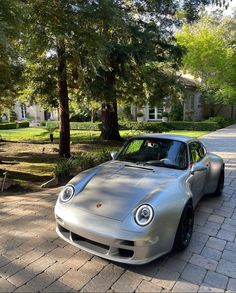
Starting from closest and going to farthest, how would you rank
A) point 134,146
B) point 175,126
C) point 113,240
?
point 113,240
point 134,146
point 175,126

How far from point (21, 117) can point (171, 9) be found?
27.1 meters

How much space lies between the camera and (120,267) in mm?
3047

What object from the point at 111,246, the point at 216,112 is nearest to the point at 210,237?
the point at 111,246

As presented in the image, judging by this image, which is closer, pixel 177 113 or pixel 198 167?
pixel 198 167

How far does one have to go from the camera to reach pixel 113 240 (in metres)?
2.78

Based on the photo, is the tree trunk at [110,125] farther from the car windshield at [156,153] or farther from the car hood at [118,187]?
the car hood at [118,187]

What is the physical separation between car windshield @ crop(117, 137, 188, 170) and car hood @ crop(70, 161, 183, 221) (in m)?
0.20

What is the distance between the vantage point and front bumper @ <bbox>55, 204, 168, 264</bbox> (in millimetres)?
2768

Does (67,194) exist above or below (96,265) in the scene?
above

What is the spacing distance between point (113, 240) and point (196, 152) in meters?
2.43

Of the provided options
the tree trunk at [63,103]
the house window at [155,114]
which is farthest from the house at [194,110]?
the tree trunk at [63,103]

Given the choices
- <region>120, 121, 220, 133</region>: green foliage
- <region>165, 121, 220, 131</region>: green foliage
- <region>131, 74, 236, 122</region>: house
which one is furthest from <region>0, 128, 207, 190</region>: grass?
<region>131, 74, 236, 122</region>: house

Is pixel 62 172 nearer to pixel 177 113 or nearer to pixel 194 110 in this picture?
pixel 177 113

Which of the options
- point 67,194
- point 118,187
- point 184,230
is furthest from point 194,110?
point 67,194
